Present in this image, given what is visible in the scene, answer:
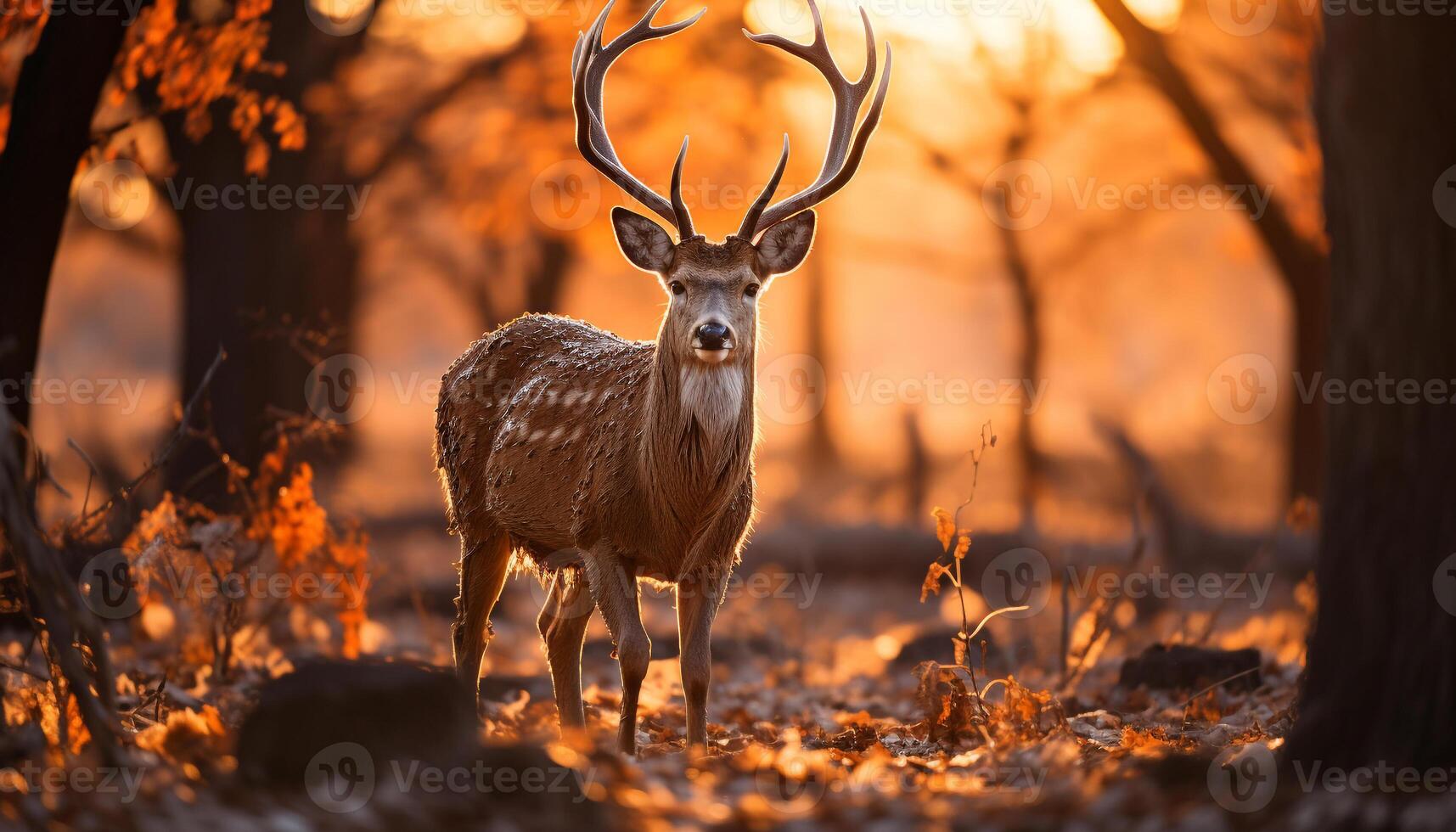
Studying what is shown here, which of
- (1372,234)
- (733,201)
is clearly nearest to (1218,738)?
(1372,234)

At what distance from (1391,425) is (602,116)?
160 inches

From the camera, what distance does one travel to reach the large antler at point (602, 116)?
22.5 feet

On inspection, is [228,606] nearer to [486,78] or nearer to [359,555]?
[359,555]

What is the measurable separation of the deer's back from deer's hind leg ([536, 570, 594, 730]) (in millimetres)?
271

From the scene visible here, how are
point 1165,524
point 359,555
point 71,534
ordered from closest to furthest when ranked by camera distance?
1. point 71,534
2. point 359,555
3. point 1165,524

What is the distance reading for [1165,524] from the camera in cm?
1221

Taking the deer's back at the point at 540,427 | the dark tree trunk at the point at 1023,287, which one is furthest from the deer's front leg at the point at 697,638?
the dark tree trunk at the point at 1023,287

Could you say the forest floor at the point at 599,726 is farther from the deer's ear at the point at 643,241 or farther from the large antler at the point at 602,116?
the large antler at the point at 602,116

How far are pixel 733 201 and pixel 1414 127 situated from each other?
16516 millimetres

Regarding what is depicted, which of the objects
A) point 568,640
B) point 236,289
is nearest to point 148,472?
point 568,640

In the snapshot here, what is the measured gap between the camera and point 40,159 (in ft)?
23.0

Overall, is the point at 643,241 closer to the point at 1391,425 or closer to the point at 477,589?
the point at 477,589

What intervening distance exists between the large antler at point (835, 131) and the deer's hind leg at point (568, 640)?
2174 mm

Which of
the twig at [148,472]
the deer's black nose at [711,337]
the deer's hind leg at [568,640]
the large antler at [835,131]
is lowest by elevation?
the deer's hind leg at [568,640]
